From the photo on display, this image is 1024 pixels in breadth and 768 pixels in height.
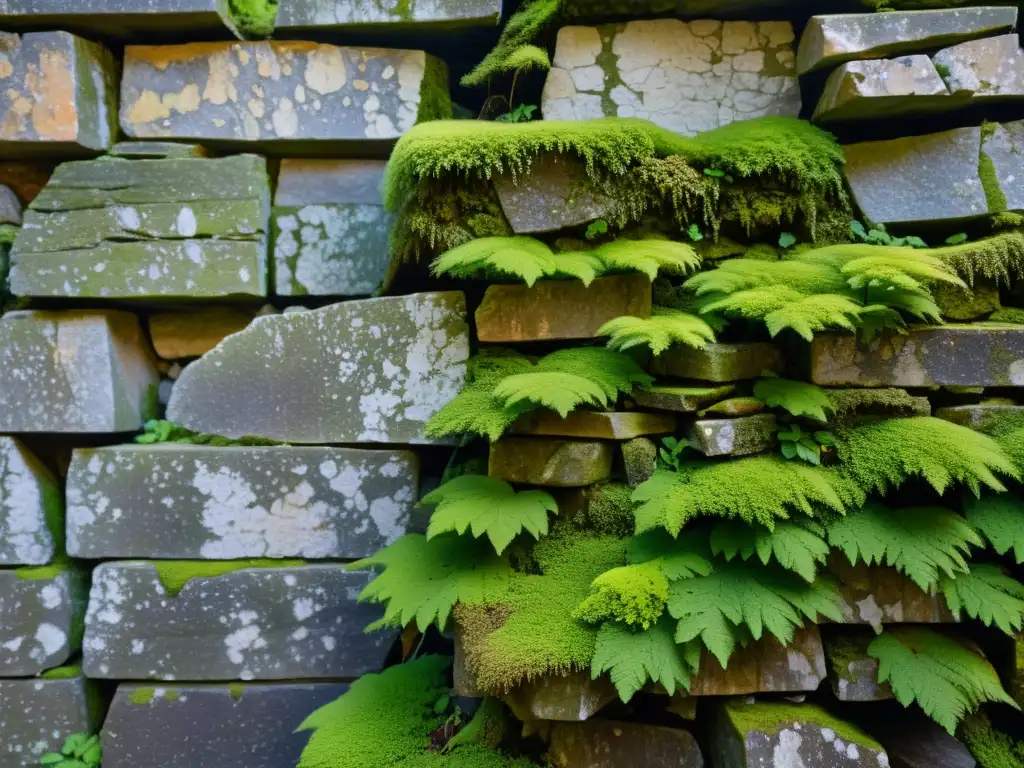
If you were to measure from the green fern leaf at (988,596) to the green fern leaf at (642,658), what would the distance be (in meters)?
0.95

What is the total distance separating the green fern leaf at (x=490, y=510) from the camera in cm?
221

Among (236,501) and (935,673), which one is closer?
(935,673)

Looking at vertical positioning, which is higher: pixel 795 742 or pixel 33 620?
pixel 795 742

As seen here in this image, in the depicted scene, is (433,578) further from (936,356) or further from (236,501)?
(936,356)

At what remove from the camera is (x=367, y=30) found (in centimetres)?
314

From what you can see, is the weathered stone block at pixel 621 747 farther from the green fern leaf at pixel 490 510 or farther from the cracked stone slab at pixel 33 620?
the cracked stone slab at pixel 33 620

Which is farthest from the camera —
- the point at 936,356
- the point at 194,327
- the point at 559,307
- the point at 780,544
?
the point at 194,327

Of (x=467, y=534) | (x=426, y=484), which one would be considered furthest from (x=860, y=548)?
(x=426, y=484)

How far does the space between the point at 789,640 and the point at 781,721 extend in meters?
0.32

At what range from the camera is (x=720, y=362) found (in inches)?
93.4

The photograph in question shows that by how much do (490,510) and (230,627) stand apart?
154cm

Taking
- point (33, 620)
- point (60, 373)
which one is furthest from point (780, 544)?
point (33, 620)

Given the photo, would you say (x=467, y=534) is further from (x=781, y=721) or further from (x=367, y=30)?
(x=367, y=30)

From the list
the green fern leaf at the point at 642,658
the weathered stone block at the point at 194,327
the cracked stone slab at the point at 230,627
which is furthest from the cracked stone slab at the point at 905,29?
the cracked stone slab at the point at 230,627
